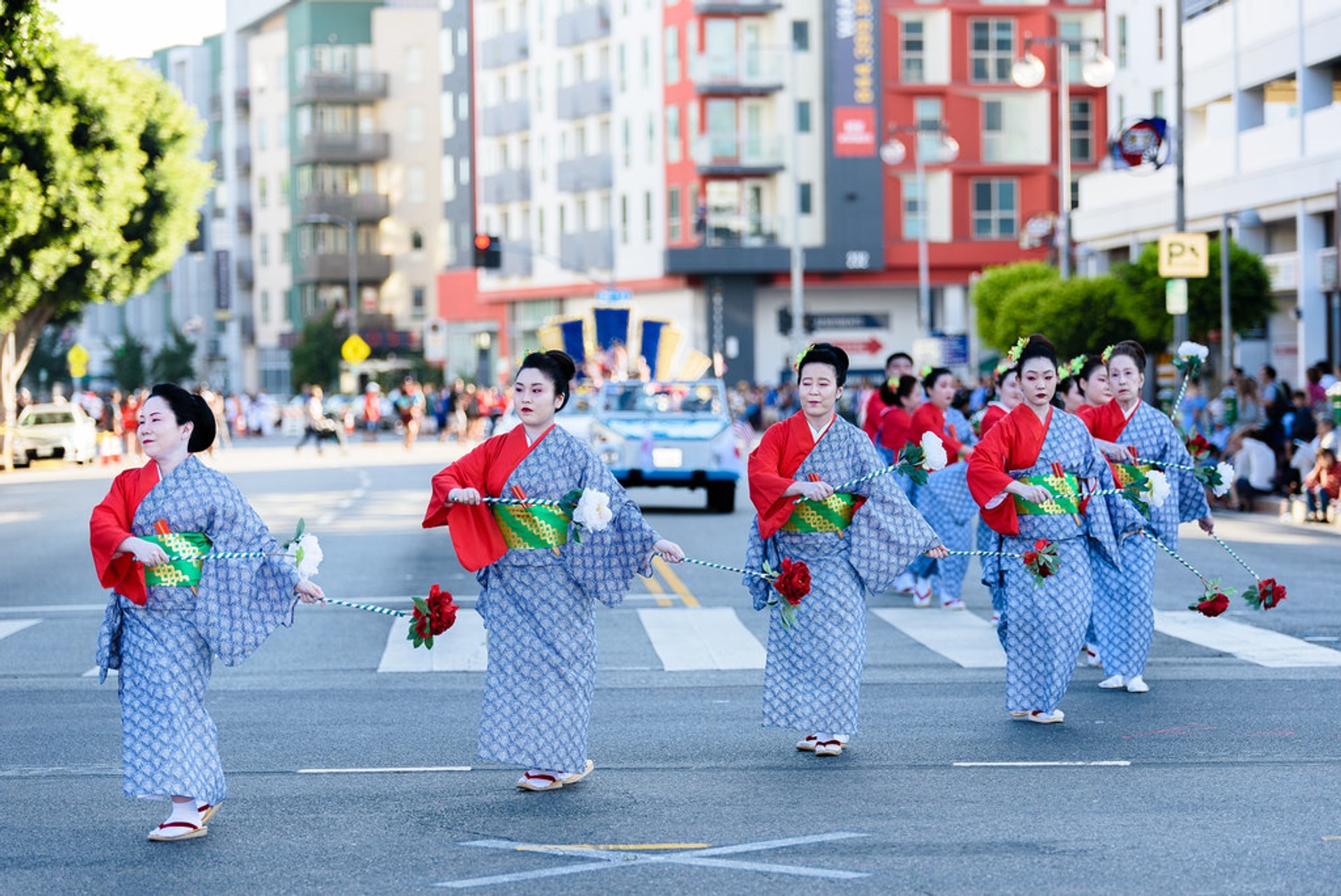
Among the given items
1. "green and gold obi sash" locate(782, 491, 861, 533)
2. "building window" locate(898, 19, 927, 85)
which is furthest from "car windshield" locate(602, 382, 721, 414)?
"building window" locate(898, 19, 927, 85)

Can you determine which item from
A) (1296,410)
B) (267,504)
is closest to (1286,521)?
(1296,410)

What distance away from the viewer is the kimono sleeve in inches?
297

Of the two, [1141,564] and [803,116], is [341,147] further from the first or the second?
[1141,564]

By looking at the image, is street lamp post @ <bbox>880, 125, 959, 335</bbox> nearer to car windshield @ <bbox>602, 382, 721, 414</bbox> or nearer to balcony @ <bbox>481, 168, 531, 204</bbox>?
balcony @ <bbox>481, 168, 531, 204</bbox>

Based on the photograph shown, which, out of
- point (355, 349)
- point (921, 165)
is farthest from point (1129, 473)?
point (355, 349)

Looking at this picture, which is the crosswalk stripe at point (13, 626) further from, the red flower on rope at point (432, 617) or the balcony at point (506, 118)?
the balcony at point (506, 118)

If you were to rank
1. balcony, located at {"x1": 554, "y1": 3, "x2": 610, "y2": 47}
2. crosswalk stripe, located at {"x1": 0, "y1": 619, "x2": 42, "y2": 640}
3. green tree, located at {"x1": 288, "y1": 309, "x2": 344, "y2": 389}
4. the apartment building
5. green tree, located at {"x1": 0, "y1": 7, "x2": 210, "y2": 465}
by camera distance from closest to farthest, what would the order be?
crosswalk stripe, located at {"x1": 0, "y1": 619, "x2": 42, "y2": 640}, the apartment building, green tree, located at {"x1": 0, "y1": 7, "x2": 210, "y2": 465}, balcony, located at {"x1": 554, "y1": 3, "x2": 610, "y2": 47}, green tree, located at {"x1": 288, "y1": 309, "x2": 344, "y2": 389}

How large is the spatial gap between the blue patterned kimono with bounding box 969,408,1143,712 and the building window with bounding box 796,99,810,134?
5822 centimetres

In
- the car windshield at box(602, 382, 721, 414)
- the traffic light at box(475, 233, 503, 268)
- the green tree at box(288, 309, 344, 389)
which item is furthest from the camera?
the green tree at box(288, 309, 344, 389)

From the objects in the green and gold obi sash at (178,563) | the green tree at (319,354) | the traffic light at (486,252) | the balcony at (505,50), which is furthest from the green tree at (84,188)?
the green tree at (319,354)

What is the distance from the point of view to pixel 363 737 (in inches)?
381

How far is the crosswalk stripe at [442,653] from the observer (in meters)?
12.3

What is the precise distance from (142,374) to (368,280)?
10.6 m

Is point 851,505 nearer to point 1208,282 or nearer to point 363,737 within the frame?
point 363,737
